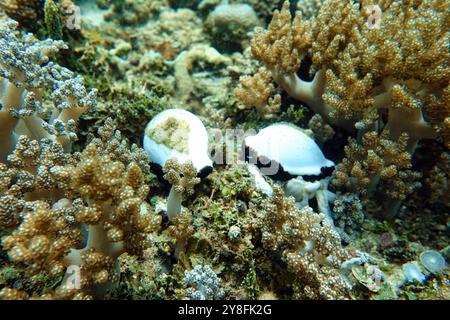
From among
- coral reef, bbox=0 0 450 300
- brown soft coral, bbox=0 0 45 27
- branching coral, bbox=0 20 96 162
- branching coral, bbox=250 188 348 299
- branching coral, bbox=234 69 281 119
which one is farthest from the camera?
brown soft coral, bbox=0 0 45 27

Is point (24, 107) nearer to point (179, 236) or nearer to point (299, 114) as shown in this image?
point (179, 236)

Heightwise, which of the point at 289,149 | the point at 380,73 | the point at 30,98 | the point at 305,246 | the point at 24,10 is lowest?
the point at 305,246

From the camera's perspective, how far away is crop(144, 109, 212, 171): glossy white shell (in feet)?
10.7

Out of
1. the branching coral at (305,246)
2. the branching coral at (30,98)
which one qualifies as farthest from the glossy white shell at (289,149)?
the branching coral at (30,98)

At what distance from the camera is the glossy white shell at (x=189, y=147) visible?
3.25 meters

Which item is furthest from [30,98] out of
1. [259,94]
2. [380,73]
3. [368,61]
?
[380,73]

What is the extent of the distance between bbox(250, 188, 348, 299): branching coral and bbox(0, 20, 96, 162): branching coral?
2.19 metres

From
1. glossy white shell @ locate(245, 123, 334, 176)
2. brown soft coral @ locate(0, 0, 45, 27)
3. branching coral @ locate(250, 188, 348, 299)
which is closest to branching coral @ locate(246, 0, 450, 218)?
glossy white shell @ locate(245, 123, 334, 176)

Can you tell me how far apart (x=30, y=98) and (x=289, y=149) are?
2.76 meters

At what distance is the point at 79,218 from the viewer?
208cm

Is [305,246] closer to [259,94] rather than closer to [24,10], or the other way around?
[259,94]

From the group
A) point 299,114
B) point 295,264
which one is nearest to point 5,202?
point 295,264

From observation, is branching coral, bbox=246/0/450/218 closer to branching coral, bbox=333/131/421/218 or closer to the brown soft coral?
branching coral, bbox=333/131/421/218

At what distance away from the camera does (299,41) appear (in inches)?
152
